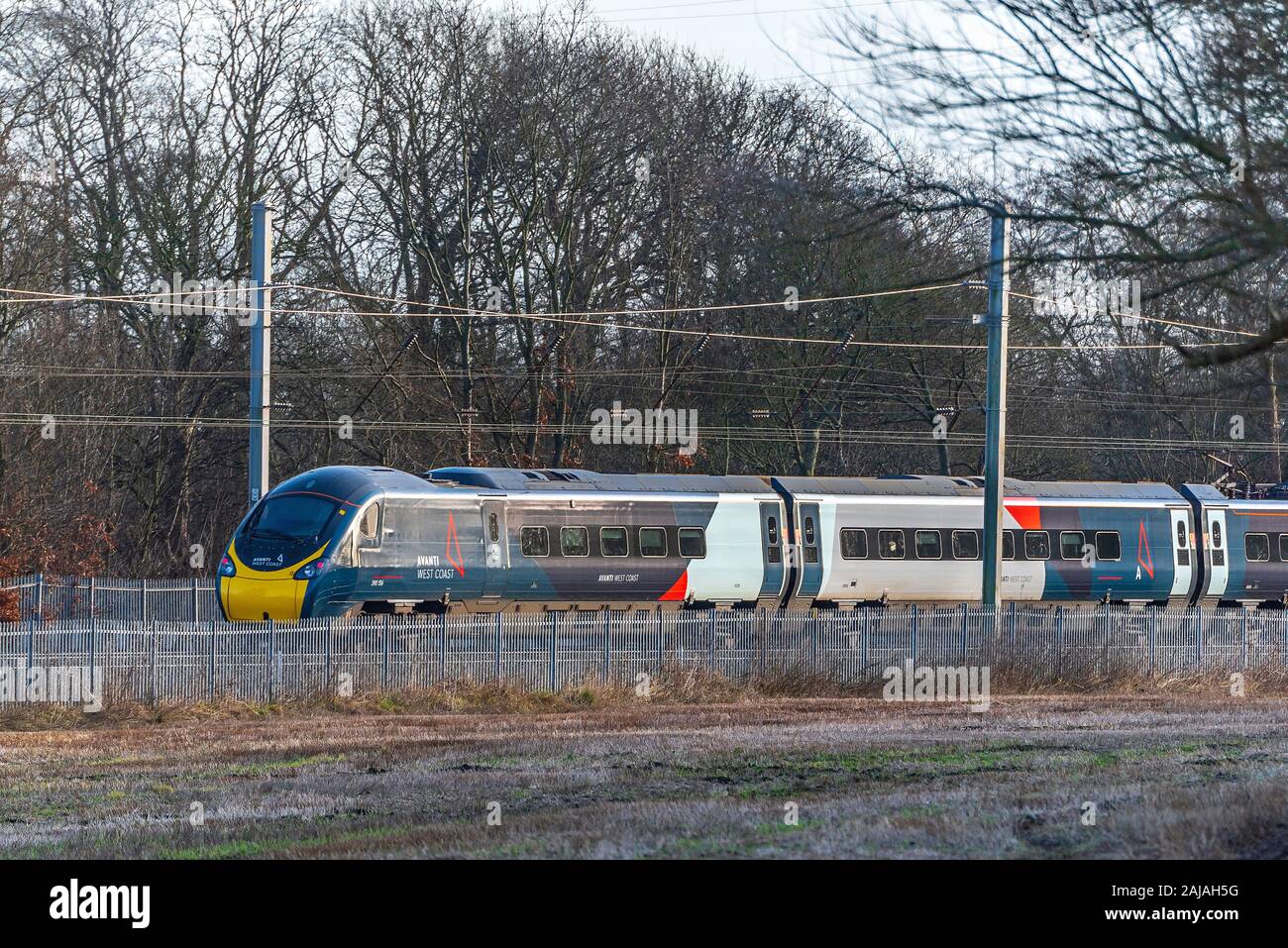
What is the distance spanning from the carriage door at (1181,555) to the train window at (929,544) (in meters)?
6.39

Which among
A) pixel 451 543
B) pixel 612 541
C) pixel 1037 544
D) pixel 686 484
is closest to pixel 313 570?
pixel 451 543

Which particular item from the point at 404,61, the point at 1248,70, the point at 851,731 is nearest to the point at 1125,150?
the point at 1248,70

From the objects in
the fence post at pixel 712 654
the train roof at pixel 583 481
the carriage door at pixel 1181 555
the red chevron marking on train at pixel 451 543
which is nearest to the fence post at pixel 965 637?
the fence post at pixel 712 654

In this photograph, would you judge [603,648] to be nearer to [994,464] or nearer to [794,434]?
[994,464]

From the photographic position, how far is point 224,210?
1796 inches

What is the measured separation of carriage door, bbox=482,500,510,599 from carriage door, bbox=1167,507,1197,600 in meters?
16.8

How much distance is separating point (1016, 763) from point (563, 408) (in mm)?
30927

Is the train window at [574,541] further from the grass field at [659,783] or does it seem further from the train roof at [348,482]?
the grass field at [659,783]

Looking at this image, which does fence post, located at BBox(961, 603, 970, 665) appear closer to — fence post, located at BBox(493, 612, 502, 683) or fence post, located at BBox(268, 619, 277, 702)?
fence post, located at BBox(493, 612, 502, 683)

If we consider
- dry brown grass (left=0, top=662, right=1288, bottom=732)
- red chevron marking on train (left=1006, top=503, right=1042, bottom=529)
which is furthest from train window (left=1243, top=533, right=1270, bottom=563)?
dry brown grass (left=0, top=662, right=1288, bottom=732)

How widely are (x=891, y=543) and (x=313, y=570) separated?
12.9 m

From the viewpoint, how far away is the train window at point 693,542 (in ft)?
104

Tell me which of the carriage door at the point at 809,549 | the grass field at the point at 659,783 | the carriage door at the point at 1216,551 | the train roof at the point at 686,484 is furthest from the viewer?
the carriage door at the point at 1216,551
